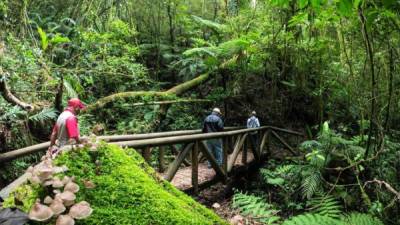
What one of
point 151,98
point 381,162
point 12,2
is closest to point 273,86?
point 151,98

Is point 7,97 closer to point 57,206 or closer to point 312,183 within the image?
point 57,206

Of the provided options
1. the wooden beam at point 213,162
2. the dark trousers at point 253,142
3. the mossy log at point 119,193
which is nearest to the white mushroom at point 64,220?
the mossy log at point 119,193

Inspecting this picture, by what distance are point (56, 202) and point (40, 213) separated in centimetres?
7

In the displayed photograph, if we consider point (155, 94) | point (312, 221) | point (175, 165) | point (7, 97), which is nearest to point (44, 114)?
point (7, 97)

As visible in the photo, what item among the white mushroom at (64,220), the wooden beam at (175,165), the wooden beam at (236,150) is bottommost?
the wooden beam at (236,150)

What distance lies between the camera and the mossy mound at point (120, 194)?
1.49 metres

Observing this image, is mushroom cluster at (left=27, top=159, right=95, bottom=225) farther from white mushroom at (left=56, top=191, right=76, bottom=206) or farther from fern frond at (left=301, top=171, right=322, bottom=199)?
fern frond at (left=301, top=171, right=322, bottom=199)

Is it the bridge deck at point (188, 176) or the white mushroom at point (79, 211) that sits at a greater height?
the white mushroom at point (79, 211)

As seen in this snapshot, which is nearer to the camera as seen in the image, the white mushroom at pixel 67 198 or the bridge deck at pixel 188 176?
the white mushroom at pixel 67 198

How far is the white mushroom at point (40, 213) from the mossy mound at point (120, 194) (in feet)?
0.64

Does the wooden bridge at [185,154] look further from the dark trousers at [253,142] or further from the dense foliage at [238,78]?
the dense foliage at [238,78]

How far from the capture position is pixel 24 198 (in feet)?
4.38

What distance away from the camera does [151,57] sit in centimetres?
1552

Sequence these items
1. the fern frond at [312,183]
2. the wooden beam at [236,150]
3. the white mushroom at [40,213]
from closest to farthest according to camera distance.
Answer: the white mushroom at [40,213], the fern frond at [312,183], the wooden beam at [236,150]
